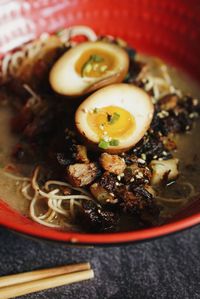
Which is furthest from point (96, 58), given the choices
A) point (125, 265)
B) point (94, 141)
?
point (125, 265)

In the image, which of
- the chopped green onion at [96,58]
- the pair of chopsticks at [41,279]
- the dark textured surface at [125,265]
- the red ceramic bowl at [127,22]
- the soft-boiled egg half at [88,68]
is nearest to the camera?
the pair of chopsticks at [41,279]

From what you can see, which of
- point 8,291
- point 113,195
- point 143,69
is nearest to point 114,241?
point 113,195

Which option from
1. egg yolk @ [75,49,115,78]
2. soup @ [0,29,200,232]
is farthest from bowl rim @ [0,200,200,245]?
egg yolk @ [75,49,115,78]

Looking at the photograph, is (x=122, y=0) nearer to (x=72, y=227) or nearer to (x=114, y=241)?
(x=72, y=227)

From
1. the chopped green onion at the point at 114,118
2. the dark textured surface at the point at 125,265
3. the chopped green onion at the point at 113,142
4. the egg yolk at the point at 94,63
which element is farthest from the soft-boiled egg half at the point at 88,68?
the dark textured surface at the point at 125,265

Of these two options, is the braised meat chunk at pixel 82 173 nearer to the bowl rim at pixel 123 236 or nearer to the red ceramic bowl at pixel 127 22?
the bowl rim at pixel 123 236

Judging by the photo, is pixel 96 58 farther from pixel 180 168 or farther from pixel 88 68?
pixel 180 168
